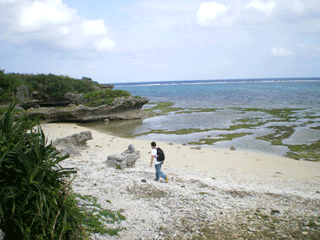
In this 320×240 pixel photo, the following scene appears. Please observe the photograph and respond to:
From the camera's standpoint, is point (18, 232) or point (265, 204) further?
point (265, 204)

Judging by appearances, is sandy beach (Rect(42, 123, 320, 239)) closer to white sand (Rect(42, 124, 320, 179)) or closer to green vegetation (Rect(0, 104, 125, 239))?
white sand (Rect(42, 124, 320, 179))

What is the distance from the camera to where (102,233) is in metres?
4.96

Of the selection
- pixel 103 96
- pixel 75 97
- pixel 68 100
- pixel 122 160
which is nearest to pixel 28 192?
pixel 122 160

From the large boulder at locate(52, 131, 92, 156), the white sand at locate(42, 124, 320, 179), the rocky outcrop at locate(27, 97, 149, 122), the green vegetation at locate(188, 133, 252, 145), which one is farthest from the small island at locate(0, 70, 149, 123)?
the green vegetation at locate(188, 133, 252, 145)

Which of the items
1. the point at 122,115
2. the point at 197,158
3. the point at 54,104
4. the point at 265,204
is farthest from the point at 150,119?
the point at 265,204

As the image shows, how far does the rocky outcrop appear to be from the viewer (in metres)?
24.8

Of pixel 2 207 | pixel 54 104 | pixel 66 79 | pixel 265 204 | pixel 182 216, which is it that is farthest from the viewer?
pixel 66 79

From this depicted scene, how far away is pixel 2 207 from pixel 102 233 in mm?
2321

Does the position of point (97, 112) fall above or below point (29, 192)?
below

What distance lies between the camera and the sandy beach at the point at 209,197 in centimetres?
578

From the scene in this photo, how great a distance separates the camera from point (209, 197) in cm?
776

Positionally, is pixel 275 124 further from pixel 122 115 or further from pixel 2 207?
pixel 2 207

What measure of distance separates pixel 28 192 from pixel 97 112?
996 inches

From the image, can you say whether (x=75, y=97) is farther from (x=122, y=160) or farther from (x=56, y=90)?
(x=122, y=160)
